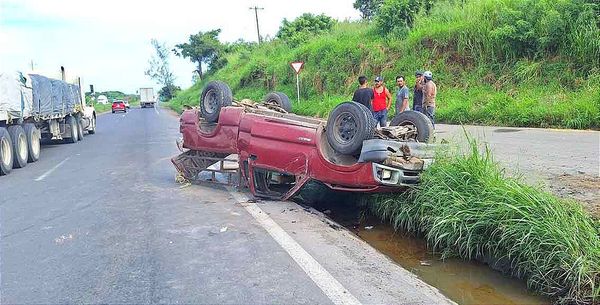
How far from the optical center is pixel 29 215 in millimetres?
6289

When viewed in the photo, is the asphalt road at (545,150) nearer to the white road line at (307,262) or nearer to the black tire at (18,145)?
the white road line at (307,262)

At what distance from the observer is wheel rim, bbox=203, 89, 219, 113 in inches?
314

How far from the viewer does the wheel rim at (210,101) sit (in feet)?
26.2

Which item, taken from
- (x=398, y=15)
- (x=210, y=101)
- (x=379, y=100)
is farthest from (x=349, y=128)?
(x=398, y=15)

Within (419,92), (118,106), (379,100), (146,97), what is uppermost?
(146,97)

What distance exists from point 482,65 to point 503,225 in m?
14.2

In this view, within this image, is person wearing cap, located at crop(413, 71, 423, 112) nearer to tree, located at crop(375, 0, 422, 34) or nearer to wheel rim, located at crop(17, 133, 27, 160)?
wheel rim, located at crop(17, 133, 27, 160)

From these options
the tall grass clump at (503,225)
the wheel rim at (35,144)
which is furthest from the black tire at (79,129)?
the tall grass clump at (503,225)

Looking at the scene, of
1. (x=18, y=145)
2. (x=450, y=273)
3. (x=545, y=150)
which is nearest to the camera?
(x=450, y=273)

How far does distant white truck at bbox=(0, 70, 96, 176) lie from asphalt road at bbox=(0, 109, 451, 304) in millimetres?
3570

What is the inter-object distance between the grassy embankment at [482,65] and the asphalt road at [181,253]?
9297 millimetres

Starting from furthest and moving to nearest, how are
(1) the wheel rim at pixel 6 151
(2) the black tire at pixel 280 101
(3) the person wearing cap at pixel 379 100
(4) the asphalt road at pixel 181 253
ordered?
(1) the wheel rim at pixel 6 151
(3) the person wearing cap at pixel 379 100
(2) the black tire at pixel 280 101
(4) the asphalt road at pixel 181 253

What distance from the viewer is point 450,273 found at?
4266 mm

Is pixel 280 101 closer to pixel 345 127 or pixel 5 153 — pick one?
pixel 345 127
